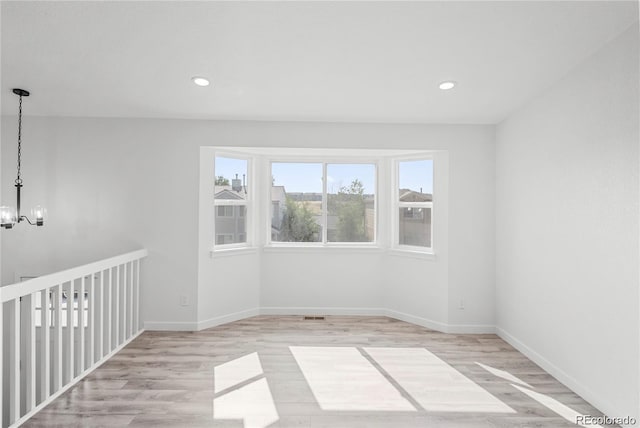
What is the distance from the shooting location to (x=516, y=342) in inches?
135

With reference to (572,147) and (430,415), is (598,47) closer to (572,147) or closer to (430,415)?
(572,147)

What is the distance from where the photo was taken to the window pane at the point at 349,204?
466 cm

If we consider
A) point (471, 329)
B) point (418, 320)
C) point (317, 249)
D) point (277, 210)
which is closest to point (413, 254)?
point (418, 320)

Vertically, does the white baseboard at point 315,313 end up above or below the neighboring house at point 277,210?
below

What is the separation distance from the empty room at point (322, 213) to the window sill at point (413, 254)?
23 millimetres

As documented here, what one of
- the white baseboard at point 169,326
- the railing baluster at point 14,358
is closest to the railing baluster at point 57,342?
the railing baluster at point 14,358

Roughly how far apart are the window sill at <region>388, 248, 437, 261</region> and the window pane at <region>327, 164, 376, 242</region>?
369 mm

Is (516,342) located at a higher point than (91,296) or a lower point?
lower

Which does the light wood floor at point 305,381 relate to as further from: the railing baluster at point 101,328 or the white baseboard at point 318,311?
the white baseboard at point 318,311

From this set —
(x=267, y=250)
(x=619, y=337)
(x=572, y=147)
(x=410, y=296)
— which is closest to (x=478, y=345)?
(x=410, y=296)

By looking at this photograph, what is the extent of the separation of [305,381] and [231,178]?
2.60 metres

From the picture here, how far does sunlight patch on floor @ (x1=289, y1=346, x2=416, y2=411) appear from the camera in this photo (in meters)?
2.42

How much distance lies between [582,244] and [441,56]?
5.61ft

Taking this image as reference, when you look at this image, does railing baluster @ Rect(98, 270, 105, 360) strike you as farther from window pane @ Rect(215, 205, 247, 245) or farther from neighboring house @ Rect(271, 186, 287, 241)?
neighboring house @ Rect(271, 186, 287, 241)
